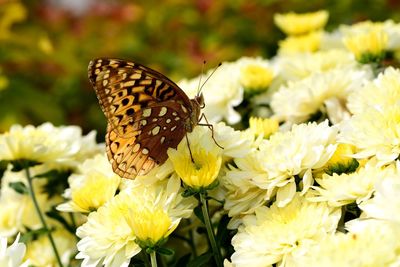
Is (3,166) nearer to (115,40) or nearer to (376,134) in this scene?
(376,134)

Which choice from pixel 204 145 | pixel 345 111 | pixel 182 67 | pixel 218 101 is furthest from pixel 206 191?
pixel 182 67

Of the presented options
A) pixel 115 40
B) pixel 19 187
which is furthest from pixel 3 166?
pixel 115 40

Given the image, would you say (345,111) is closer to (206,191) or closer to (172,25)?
(206,191)

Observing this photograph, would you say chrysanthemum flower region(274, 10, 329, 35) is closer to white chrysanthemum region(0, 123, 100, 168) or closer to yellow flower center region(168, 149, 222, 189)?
white chrysanthemum region(0, 123, 100, 168)

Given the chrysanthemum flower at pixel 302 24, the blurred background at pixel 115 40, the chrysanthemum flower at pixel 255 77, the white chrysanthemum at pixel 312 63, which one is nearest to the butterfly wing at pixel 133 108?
the chrysanthemum flower at pixel 255 77

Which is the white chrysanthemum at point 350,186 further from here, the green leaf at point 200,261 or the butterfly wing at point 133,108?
the butterfly wing at point 133,108
